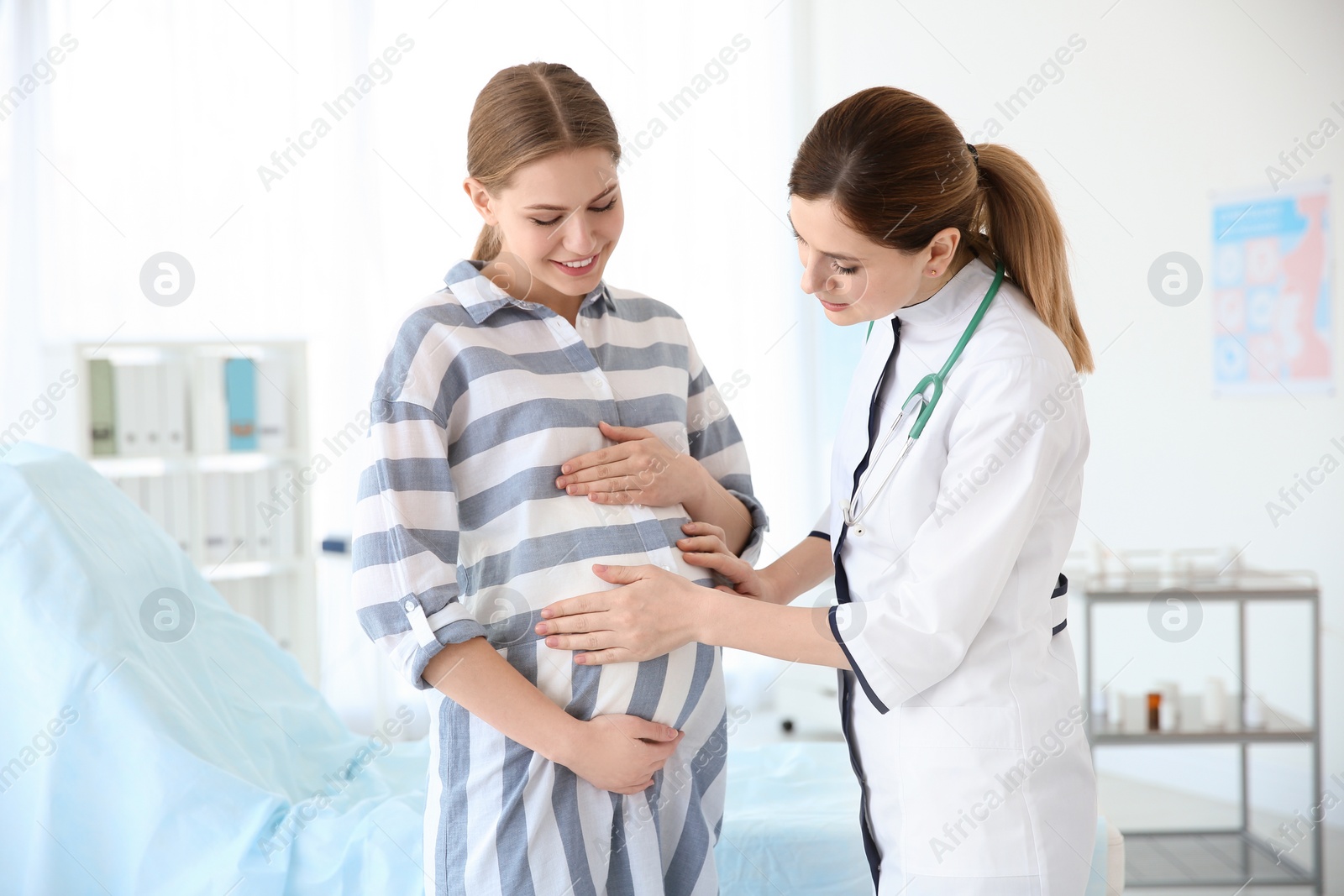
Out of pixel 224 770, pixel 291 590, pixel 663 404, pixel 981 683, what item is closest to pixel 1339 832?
pixel 981 683

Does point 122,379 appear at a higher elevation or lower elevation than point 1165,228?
lower

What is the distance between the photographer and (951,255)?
1.16 metres

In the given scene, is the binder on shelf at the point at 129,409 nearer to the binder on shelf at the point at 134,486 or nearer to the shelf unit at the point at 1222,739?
the binder on shelf at the point at 134,486

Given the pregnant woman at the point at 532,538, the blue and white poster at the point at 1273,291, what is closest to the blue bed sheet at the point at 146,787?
the pregnant woman at the point at 532,538

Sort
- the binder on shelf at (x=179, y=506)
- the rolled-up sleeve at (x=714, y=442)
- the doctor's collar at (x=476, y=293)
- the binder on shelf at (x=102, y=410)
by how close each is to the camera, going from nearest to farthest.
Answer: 1. the doctor's collar at (x=476, y=293)
2. the rolled-up sleeve at (x=714, y=442)
3. the binder on shelf at (x=102, y=410)
4. the binder on shelf at (x=179, y=506)

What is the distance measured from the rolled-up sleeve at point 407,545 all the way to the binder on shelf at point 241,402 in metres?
2.35

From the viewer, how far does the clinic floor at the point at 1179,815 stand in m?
2.58

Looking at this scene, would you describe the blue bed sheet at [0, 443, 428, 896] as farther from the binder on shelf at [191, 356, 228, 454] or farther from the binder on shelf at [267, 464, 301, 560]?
the binder on shelf at [267, 464, 301, 560]

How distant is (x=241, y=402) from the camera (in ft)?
10.5

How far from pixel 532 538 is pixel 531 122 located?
0.46m

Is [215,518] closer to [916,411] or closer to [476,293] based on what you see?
[476,293]

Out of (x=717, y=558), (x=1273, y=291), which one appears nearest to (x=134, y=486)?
(x=717, y=558)

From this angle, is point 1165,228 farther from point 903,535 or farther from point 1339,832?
point 903,535

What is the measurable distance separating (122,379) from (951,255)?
8.89 ft
